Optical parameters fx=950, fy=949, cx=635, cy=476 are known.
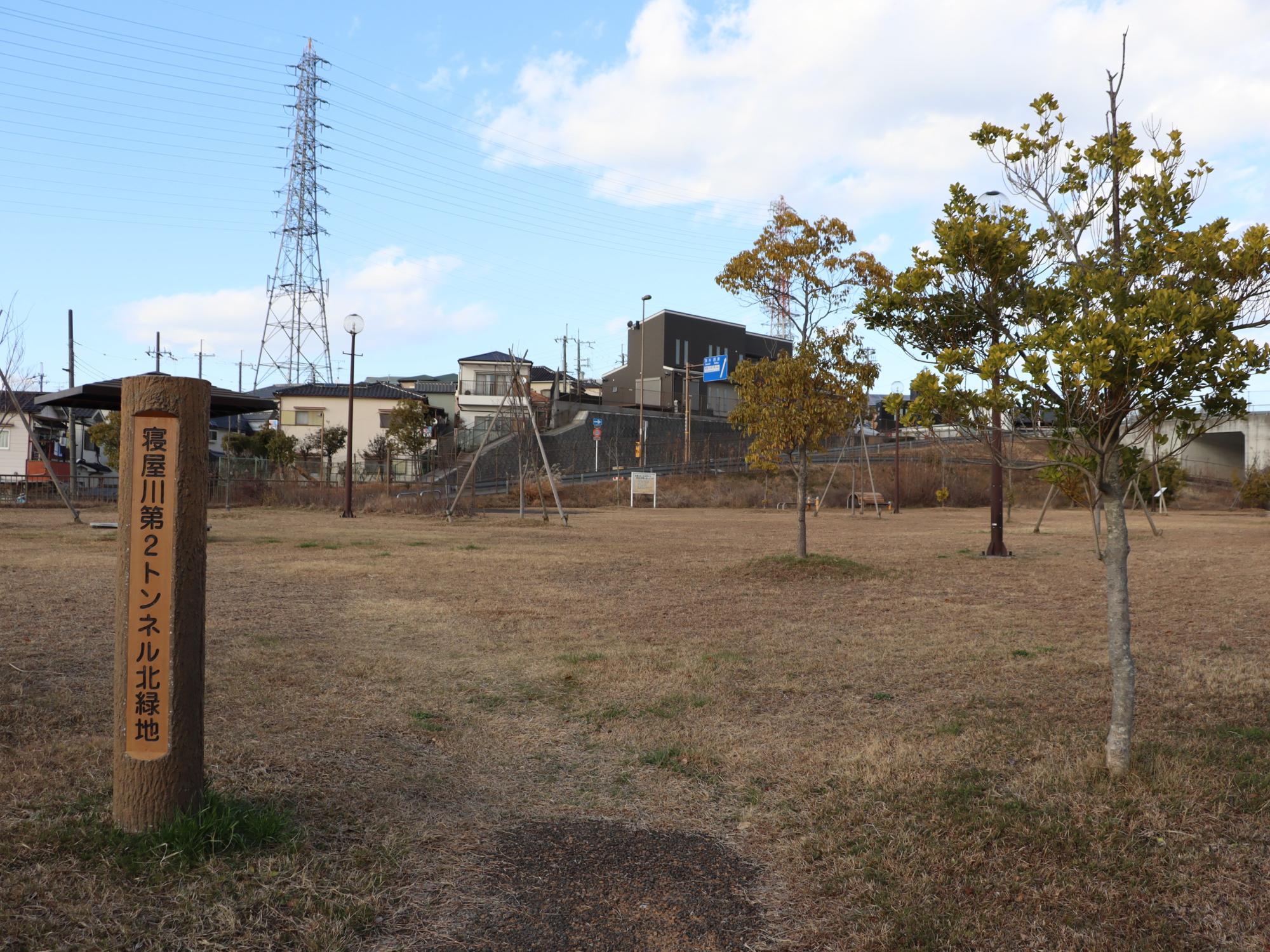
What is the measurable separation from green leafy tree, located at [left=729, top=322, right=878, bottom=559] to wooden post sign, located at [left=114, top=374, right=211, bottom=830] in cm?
1003

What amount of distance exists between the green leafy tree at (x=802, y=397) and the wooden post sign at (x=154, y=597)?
1003 cm

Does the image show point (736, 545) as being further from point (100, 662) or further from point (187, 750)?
point (187, 750)

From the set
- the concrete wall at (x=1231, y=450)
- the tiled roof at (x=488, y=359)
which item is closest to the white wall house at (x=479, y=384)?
the tiled roof at (x=488, y=359)

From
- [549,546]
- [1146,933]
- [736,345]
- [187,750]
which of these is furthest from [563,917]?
[736,345]

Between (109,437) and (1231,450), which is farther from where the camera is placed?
(1231,450)

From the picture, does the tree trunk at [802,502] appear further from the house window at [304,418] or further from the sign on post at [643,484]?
the house window at [304,418]

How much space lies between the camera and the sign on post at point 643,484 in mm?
35875

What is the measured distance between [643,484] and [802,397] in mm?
23607

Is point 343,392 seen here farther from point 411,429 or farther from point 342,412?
point 411,429

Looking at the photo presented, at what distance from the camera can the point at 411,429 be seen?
45.1 m

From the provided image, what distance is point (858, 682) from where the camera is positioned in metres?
6.60

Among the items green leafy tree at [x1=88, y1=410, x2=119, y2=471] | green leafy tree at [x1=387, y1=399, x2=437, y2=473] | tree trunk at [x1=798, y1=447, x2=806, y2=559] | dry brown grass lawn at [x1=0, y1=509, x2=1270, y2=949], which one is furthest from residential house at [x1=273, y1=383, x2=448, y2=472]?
dry brown grass lawn at [x1=0, y1=509, x2=1270, y2=949]

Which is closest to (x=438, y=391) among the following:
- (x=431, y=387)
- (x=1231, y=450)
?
(x=431, y=387)

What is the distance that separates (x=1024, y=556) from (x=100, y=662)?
13824mm
